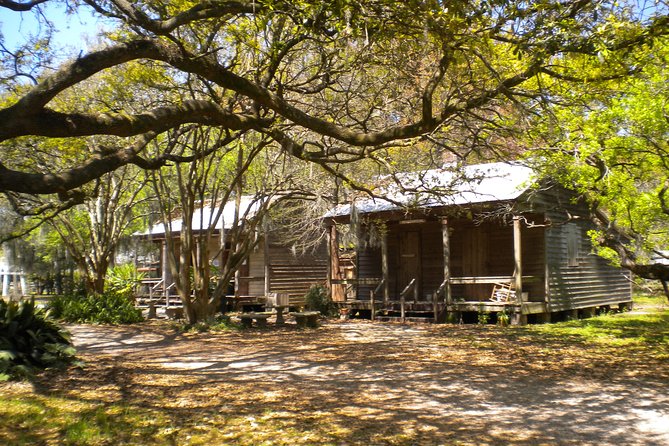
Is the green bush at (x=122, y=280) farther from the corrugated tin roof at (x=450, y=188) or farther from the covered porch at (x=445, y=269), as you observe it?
the corrugated tin roof at (x=450, y=188)

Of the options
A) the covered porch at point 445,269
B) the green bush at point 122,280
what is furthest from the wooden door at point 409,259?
the green bush at point 122,280

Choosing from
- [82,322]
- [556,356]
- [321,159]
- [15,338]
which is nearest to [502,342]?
[556,356]

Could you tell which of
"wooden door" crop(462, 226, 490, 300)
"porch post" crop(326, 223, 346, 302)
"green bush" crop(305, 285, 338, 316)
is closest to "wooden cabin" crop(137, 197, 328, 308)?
"porch post" crop(326, 223, 346, 302)

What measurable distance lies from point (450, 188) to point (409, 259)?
8.30 metres

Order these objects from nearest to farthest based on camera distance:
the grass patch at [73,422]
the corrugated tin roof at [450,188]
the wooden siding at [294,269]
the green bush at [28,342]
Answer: the grass patch at [73,422] → the green bush at [28,342] → the corrugated tin roof at [450,188] → the wooden siding at [294,269]

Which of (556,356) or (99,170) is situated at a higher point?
(99,170)

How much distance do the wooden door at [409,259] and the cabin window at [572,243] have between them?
16.4 ft

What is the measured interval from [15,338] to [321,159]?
5754 millimetres

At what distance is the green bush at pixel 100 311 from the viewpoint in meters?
19.1

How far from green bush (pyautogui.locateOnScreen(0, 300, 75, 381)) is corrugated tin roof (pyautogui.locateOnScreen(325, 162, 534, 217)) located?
756 centimetres

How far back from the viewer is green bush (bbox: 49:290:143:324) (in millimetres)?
19109

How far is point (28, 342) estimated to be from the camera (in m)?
9.88

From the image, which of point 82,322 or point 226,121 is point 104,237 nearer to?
point 82,322

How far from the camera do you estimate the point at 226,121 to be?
27.5 feet
